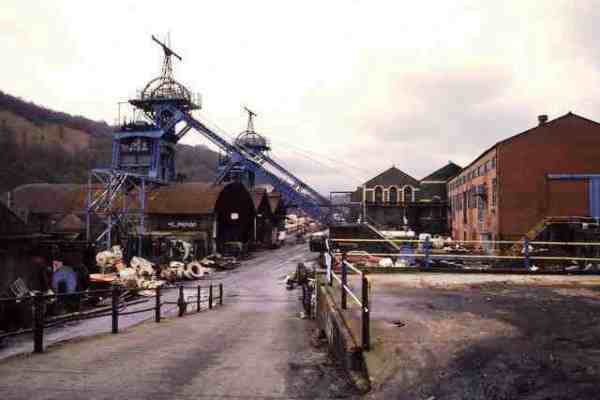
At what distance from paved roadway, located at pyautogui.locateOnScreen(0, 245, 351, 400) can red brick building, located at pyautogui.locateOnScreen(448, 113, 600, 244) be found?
1050 inches

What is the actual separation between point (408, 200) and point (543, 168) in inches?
1090

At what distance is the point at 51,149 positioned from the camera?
10200 centimetres

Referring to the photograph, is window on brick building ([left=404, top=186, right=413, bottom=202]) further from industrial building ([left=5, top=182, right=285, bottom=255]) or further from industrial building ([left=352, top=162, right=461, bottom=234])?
industrial building ([left=5, top=182, right=285, bottom=255])

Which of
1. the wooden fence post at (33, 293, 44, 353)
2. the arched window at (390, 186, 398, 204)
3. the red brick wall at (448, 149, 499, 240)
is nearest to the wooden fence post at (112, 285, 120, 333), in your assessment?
the wooden fence post at (33, 293, 44, 353)

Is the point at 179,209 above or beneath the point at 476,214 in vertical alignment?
above

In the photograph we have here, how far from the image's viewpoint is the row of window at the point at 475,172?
3353 cm

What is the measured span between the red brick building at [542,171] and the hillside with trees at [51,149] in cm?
5575

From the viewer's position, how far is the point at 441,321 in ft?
20.8

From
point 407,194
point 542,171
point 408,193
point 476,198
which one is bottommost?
point 476,198

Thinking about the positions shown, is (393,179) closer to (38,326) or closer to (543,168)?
(543,168)

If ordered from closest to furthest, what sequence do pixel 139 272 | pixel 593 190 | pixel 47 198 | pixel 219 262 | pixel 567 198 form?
pixel 593 190 → pixel 139 272 → pixel 567 198 → pixel 219 262 → pixel 47 198

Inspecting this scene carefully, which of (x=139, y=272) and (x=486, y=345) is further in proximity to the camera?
(x=139, y=272)

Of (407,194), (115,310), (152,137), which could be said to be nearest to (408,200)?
(407,194)

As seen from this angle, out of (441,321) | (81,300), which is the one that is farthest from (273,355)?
(81,300)
